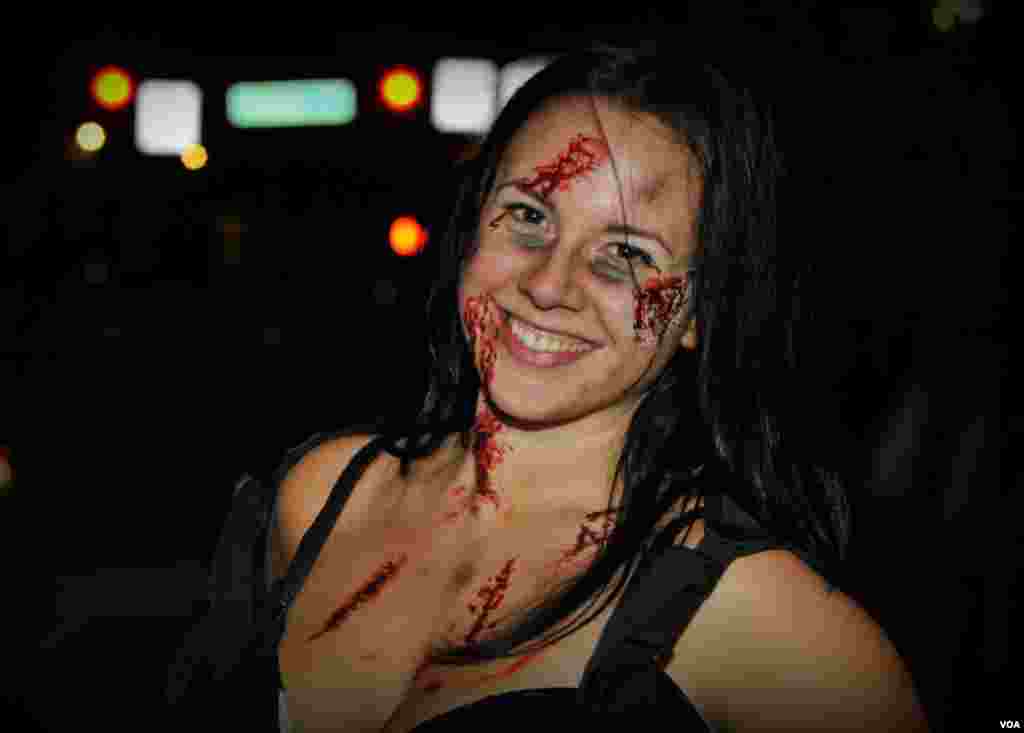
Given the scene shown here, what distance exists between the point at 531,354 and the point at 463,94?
5.39 meters

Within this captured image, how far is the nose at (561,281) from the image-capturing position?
1396 mm

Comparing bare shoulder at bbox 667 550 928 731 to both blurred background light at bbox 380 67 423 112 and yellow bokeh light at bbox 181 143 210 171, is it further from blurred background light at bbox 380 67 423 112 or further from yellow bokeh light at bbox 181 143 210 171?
yellow bokeh light at bbox 181 143 210 171

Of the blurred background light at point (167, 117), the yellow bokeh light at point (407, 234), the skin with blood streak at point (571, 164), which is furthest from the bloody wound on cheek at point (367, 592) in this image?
the yellow bokeh light at point (407, 234)

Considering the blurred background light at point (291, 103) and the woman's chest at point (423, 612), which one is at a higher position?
the blurred background light at point (291, 103)

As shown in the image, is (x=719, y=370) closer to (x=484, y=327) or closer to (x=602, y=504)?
(x=602, y=504)

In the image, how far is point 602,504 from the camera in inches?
58.9

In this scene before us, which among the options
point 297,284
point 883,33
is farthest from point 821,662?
point 297,284

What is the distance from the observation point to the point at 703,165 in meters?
1.37

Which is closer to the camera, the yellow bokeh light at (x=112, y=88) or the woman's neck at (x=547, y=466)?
the woman's neck at (x=547, y=466)

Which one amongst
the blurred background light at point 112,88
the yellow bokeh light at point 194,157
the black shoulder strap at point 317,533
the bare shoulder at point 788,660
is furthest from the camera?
the yellow bokeh light at point 194,157

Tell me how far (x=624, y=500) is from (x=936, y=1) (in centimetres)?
441

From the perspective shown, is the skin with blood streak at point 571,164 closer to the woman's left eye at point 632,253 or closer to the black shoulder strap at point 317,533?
the woman's left eye at point 632,253

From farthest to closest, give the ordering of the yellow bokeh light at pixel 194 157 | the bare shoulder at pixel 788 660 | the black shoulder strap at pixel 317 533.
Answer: the yellow bokeh light at pixel 194 157
the black shoulder strap at pixel 317 533
the bare shoulder at pixel 788 660

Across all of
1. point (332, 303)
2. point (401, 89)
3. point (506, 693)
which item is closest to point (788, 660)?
point (506, 693)
